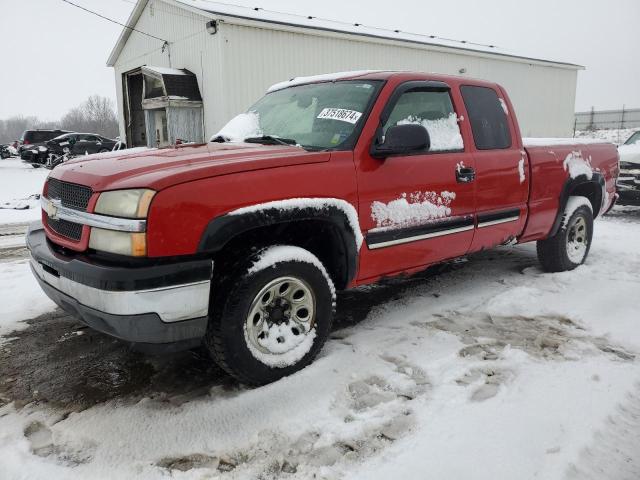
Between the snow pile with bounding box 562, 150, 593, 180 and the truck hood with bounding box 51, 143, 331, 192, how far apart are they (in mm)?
2993

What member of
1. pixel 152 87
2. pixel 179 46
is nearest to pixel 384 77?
pixel 179 46

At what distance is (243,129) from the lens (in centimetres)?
400

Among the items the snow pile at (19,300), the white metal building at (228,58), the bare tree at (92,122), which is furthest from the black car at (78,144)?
the bare tree at (92,122)

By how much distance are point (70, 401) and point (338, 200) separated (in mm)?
1891

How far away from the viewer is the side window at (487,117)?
4.06 meters

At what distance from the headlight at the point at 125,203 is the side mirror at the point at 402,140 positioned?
1.48m

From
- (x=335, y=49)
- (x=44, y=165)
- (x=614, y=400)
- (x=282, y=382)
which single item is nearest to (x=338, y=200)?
(x=282, y=382)

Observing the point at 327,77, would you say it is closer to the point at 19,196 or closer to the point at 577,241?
the point at 577,241

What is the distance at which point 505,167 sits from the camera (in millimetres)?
4156

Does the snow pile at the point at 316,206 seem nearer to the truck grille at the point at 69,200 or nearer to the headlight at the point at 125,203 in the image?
the headlight at the point at 125,203

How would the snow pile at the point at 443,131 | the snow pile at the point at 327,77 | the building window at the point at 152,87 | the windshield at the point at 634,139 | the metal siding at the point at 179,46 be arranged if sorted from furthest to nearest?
the building window at the point at 152,87, the metal siding at the point at 179,46, the windshield at the point at 634,139, the snow pile at the point at 327,77, the snow pile at the point at 443,131

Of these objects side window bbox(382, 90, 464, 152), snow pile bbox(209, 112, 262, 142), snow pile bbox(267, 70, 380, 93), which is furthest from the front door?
snow pile bbox(209, 112, 262, 142)

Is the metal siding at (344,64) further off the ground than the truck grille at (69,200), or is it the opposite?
the metal siding at (344,64)

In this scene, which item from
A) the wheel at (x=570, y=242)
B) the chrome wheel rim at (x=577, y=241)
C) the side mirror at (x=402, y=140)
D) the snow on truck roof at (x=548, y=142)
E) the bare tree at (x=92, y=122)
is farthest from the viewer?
the bare tree at (x=92, y=122)
